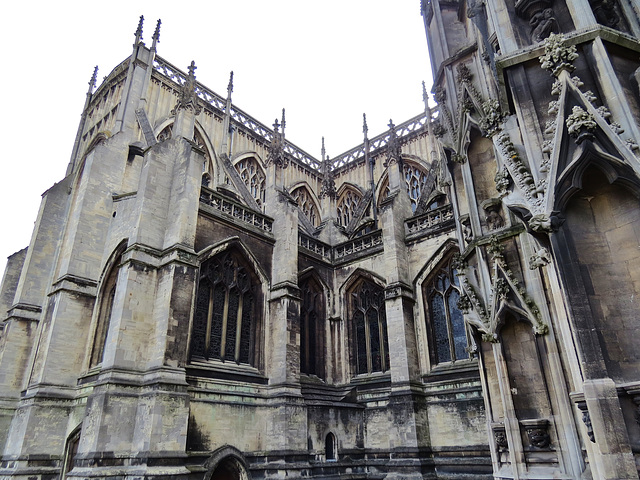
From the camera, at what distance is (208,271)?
1330 centimetres

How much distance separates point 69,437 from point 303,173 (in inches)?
743

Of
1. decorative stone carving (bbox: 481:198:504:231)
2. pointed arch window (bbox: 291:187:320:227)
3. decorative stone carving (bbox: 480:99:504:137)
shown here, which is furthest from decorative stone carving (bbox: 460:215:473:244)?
pointed arch window (bbox: 291:187:320:227)

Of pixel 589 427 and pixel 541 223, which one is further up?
→ pixel 541 223

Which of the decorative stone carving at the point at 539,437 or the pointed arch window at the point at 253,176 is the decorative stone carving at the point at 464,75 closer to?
the decorative stone carving at the point at 539,437

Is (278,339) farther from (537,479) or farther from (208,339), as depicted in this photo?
(537,479)

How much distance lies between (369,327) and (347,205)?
1161 cm

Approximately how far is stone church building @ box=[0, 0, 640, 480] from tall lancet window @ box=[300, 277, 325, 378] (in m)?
0.09

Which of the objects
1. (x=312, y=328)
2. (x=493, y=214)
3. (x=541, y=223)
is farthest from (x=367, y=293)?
(x=541, y=223)

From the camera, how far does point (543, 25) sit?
5.93 meters

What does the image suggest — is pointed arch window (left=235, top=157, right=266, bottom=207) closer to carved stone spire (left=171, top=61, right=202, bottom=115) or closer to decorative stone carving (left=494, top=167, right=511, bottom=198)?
carved stone spire (left=171, top=61, right=202, bottom=115)

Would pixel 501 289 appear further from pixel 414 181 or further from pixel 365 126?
pixel 365 126

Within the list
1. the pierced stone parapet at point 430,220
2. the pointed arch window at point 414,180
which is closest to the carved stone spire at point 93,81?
the pointed arch window at point 414,180

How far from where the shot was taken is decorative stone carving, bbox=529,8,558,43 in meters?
5.87

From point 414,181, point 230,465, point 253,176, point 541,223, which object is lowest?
point 230,465
